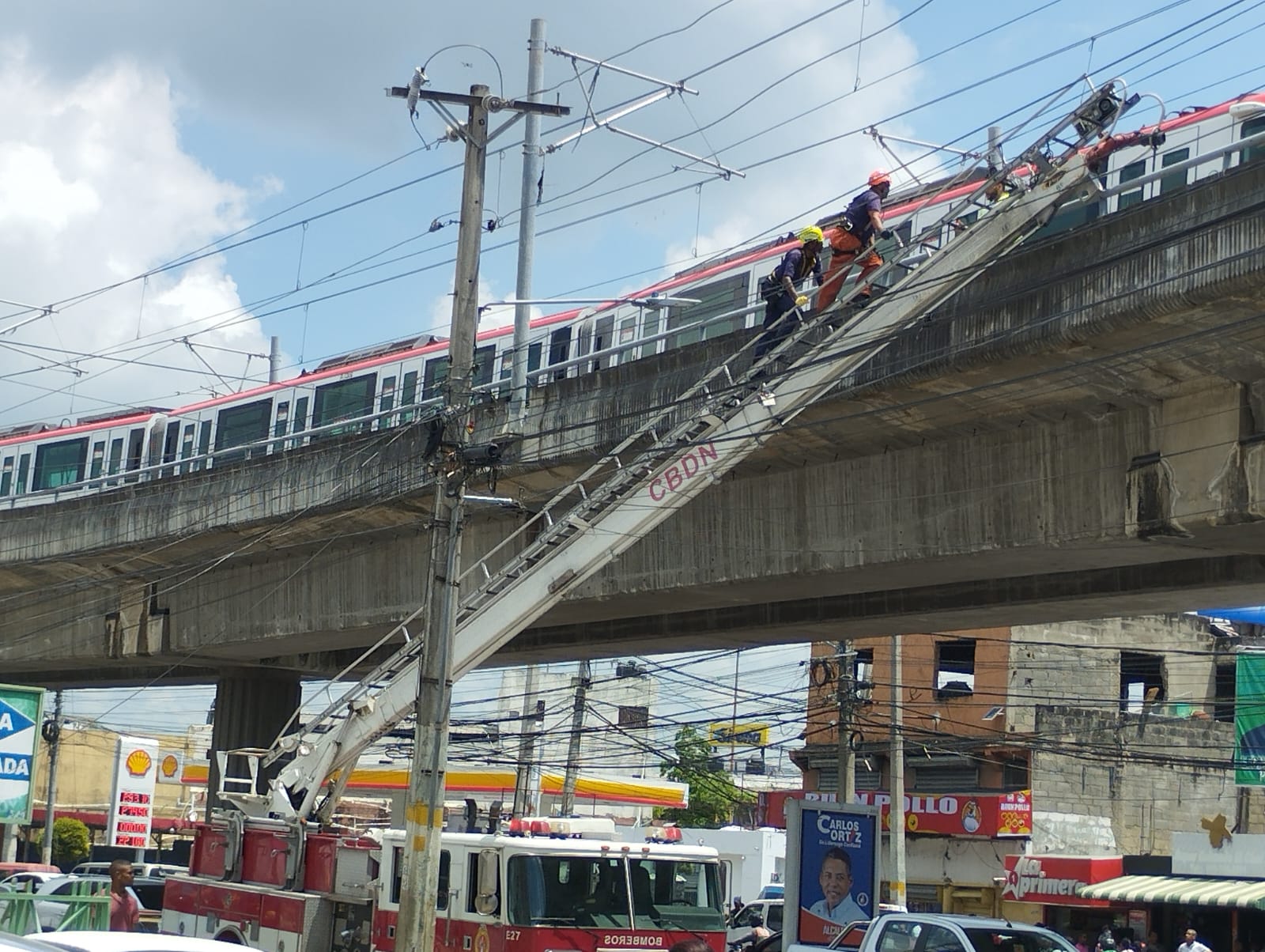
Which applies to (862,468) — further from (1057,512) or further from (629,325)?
(629,325)

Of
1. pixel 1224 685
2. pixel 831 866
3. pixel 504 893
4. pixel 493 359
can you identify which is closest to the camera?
pixel 504 893

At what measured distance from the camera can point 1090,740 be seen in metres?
38.7

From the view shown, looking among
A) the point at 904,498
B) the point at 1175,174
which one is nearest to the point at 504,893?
the point at 904,498

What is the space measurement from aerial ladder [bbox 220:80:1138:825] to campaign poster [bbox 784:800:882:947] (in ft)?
15.3

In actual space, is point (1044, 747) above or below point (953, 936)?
above

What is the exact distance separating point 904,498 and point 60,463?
1094 inches

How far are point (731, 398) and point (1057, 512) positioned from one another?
11.2 ft

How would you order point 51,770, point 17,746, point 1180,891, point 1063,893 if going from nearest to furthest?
point 17,746
point 1180,891
point 1063,893
point 51,770

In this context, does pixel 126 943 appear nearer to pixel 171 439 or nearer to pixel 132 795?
pixel 171 439

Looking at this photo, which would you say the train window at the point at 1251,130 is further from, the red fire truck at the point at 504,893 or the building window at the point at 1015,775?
the building window at the point at 1015,775

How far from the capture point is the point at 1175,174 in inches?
624

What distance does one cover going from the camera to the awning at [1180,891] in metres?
29.0

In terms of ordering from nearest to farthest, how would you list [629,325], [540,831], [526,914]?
[526,914] < [540,831] < [629,325]

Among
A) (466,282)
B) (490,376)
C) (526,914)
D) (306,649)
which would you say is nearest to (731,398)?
(466,282)
